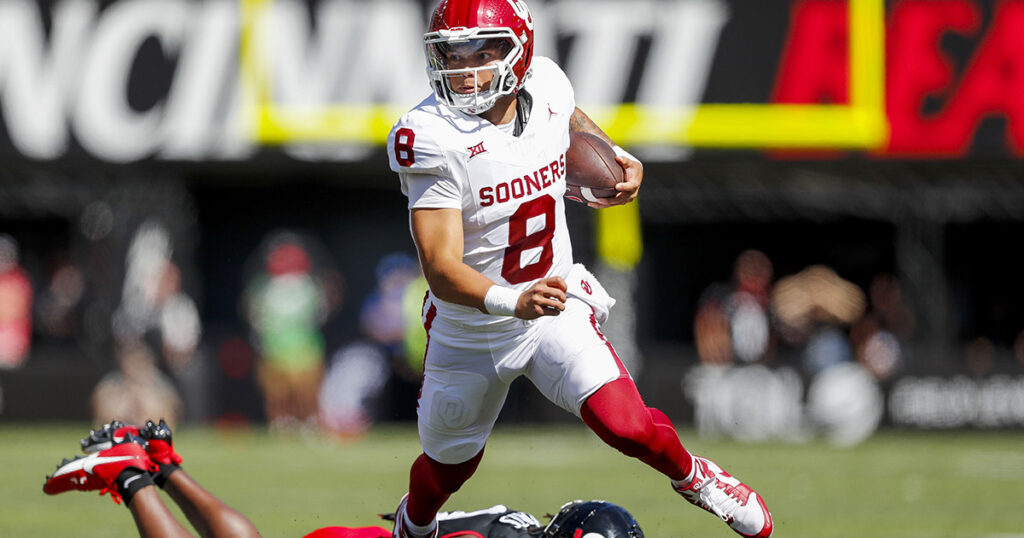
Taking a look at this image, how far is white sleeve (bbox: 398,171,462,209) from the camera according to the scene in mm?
5445

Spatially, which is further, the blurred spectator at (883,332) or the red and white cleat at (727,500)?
the blurred spectator at (883,332)

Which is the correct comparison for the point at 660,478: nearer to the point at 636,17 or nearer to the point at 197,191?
the point at 636,17

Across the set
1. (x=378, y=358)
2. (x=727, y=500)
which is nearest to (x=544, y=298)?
(x=727, y=500)

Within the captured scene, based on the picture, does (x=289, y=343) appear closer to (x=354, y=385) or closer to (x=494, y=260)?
(x=354, y=385)

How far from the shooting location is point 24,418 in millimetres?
15312

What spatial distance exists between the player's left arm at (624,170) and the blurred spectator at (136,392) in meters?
9.73

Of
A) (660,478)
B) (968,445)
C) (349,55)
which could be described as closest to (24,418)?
(349,55)

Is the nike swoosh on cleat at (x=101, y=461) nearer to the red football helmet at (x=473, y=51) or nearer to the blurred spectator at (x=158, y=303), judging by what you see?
the red football helmet at (x=473, y=51)

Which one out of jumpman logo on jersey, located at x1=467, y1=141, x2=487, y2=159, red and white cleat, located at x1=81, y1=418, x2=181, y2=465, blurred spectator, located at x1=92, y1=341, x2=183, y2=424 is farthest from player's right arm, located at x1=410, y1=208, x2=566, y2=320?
blurred spectator, located at x1=92, y1=341, x2=183, y2=424

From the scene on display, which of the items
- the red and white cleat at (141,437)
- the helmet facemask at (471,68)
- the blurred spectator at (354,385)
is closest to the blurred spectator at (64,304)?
the blurred spectator at (354,385)

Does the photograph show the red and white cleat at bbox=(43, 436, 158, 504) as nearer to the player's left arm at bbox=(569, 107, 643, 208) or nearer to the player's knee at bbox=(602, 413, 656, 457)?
the player's knee at bbox=(602, 413, 656, 457)

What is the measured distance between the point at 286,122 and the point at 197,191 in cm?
413

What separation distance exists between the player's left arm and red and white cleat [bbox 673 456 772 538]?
107cm

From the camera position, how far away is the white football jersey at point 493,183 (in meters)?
5.46
